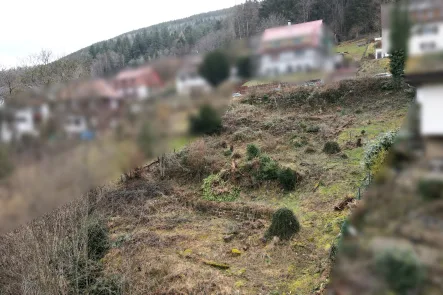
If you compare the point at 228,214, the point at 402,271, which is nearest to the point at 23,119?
the point at 402,271

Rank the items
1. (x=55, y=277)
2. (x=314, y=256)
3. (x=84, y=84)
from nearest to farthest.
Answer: (x=84, y=84) → (x=55, y=277) → (x=314, y=256)

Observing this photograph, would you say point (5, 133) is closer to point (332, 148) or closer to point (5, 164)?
point (5, 164)

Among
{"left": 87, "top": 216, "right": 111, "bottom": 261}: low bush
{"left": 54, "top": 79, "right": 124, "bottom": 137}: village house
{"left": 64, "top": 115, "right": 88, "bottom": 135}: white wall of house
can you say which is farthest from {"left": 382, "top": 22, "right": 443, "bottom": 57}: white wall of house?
{"left": 87, "top": 216, "right": 111, "bottom": 261}: low bush

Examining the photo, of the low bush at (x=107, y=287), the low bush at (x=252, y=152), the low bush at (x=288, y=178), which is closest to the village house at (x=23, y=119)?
the low bush at (x=107, y=287)

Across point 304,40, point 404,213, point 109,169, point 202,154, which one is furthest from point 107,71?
point 202,154

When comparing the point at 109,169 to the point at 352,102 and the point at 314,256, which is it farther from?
the point at 352,102

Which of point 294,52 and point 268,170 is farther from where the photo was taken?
point 268,170

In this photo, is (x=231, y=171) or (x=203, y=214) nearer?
(x=203, y=214)
